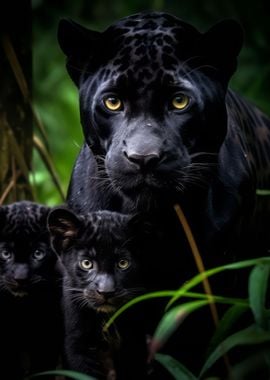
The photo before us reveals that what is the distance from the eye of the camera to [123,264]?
549 cm

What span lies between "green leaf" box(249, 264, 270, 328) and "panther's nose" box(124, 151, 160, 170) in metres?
0.88

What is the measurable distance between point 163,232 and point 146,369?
838mm

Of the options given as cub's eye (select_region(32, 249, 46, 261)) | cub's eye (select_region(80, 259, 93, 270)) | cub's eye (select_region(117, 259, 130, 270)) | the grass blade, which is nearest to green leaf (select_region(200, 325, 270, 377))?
the grass blade

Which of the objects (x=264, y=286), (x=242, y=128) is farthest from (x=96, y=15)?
(x=264, y=286)

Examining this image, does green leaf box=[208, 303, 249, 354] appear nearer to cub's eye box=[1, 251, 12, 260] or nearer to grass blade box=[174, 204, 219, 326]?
grass blade box=[174, 204, 219, 326]

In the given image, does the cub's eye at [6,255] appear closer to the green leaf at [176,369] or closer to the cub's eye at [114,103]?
the cub's eye at [114,103]

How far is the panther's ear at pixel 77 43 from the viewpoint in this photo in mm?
5477

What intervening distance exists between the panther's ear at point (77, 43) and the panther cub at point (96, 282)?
814mm

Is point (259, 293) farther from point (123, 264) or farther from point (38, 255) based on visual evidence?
point (38, 255)

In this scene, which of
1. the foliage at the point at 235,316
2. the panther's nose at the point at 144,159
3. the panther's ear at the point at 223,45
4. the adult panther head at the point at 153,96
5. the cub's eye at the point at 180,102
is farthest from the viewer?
the panther's ear at the point at 223,45

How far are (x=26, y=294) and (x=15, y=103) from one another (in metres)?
2.05

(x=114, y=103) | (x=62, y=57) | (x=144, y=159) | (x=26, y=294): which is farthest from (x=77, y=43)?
(x=62, y=57)

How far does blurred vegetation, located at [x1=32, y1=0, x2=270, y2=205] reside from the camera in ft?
33.6

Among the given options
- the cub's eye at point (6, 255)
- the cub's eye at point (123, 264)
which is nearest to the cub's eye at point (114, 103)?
the cub's eye at point (123, 264)
